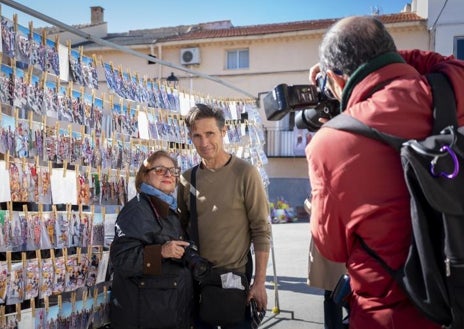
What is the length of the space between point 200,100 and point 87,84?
4.97 ft

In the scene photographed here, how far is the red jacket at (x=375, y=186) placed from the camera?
4.32 ft

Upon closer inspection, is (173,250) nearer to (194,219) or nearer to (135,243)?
(135,243)

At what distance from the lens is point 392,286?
1.34 metres

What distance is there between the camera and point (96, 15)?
78.1ft

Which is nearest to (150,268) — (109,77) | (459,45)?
(109,77)

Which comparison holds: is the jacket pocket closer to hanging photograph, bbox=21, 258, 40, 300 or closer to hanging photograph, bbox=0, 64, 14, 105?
hanging photograph, bbox=21, 258, 40, 300

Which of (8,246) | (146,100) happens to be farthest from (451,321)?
(146,100)

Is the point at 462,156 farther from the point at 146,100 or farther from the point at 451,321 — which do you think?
the point at 146,100

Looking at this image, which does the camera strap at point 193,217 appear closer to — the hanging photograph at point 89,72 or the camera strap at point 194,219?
the camera strap at point 194,219

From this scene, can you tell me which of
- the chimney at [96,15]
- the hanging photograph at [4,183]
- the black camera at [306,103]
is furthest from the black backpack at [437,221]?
the chimney at [96,15]

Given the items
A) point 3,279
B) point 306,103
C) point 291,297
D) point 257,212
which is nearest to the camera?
point 306,103

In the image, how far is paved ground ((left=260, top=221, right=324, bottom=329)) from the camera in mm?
4609

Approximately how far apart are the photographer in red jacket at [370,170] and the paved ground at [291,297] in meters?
3.24

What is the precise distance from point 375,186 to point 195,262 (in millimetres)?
1339
